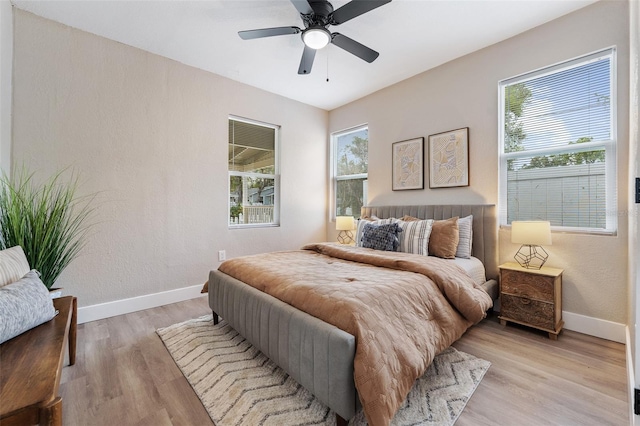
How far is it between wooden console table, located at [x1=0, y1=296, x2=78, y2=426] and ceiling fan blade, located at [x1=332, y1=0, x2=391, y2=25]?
2.53 meters

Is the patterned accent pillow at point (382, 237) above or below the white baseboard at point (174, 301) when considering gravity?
above

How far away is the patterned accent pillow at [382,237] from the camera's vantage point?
2771mm

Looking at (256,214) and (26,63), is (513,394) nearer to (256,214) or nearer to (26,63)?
(256,214)

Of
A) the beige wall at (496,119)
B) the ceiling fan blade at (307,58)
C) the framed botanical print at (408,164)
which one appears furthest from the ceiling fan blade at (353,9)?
the framed botanical print at (408,164)

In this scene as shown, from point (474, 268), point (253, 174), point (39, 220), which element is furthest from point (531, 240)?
point (39, 220)

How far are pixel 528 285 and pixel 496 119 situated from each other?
166 cm

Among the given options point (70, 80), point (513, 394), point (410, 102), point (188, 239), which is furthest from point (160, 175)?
point (513, 394)

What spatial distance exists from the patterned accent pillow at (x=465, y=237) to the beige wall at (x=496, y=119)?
0.29m

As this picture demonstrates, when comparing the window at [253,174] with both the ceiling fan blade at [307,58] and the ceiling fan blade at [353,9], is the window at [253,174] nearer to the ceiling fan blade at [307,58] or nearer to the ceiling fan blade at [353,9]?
the ceiling fan blade at [307,58]

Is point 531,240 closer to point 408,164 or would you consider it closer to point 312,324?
point 408,164

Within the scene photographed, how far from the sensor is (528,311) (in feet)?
7.54

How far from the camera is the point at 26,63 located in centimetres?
233

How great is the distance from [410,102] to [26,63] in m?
3.91

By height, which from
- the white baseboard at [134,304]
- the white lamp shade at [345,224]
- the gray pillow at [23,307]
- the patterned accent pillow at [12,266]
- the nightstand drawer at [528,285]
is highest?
the white lamp shade at [345,224]
